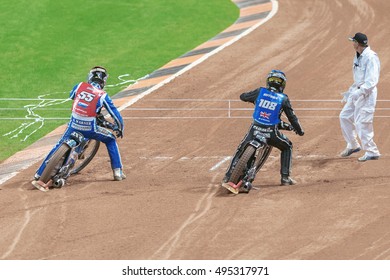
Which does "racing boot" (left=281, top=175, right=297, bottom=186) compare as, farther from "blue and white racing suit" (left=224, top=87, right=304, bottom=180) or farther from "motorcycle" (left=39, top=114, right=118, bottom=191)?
"motorcycle" (left=39, top=114, right=118, bottom=191)

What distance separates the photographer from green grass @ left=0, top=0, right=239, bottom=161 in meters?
25.3

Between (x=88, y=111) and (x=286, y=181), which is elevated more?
(x=88, y=111)

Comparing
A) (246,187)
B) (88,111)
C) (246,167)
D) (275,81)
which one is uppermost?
(275,81)

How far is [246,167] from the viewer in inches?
661

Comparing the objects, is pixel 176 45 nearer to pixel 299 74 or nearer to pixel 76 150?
pixel 299 74

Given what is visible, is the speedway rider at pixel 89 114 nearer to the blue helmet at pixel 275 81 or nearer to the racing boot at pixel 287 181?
the blue helmet at pixel 275 81

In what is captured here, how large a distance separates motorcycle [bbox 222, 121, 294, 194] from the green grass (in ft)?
21.4

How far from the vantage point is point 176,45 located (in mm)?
28719

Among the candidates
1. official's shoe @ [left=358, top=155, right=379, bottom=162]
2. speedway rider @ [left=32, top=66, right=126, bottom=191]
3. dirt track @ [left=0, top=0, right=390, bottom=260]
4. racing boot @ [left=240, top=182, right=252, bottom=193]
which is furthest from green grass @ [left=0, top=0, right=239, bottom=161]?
official's shoe @ [left=358, top=155, right=379, bottom=162]

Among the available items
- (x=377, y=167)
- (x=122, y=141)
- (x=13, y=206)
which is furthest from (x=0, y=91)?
(x=377, y=167)

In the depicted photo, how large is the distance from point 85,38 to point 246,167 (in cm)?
1364

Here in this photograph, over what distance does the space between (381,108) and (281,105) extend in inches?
248

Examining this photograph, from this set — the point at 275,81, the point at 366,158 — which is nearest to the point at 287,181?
the point at 275,81

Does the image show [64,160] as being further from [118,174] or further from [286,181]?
[286,181]
